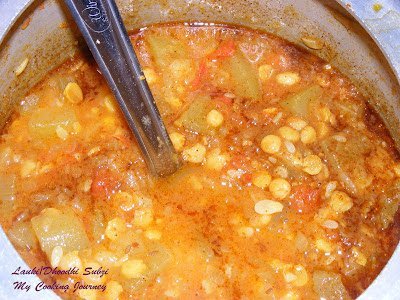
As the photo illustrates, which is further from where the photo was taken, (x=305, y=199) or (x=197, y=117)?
(x=197, y=117)

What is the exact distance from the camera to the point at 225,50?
3.05 metres

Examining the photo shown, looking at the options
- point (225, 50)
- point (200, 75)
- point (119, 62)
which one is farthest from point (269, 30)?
point (119, 62)

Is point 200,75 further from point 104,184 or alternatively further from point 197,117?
point 104,184

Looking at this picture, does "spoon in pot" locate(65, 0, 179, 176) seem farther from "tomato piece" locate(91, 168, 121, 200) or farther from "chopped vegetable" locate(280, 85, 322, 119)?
"chopped vegetable" locate(280, 85, 322, 119)

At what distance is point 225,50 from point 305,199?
37.0 inches

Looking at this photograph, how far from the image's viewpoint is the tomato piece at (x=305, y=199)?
2.67 meters

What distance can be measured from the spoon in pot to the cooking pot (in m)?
0.38

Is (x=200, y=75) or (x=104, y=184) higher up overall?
(x=200, y=75)

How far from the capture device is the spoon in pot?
2221 millimetres

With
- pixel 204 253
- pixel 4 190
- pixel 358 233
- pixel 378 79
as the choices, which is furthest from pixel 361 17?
pixel 4 190

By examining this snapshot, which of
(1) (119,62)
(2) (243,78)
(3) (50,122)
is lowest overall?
(2) (243,78)

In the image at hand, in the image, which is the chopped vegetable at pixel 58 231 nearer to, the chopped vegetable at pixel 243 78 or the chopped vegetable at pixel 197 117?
the chopped vegetable at pixel 197 117

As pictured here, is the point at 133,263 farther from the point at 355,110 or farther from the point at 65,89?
the point at 355,110

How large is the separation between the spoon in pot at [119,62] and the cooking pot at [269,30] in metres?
0.38
